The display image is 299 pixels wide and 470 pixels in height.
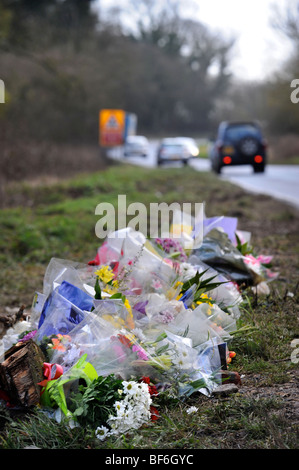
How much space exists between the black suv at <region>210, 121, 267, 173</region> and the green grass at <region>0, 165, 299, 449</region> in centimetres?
735

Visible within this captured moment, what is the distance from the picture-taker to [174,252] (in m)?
4.90

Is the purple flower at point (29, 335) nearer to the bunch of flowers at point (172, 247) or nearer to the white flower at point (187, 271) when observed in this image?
the white flower at point (187, 271)

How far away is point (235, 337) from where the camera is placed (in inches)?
157

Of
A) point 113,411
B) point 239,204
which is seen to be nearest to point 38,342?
point 113,411

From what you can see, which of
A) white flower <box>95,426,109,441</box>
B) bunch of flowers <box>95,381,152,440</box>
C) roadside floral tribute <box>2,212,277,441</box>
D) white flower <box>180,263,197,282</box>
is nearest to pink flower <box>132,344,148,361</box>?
roadside floral tribute <box>2,212,277,441</box>

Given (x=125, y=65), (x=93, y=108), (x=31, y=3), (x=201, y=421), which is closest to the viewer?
(x=201, y=421)

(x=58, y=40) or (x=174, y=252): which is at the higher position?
(x=58, y=40)

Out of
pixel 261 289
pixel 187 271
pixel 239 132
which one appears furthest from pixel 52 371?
pixel 239 132

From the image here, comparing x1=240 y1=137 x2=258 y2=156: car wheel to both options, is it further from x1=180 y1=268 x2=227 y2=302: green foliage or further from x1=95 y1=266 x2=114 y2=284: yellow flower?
x1=95 y1=266 x2=114 y2=284: yellow flower

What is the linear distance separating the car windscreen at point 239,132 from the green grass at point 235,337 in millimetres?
7593

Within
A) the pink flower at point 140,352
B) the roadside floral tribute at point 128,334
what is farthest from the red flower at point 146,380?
the pink flower at point 140,352

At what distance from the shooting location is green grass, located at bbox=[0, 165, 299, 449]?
284 centimetres
